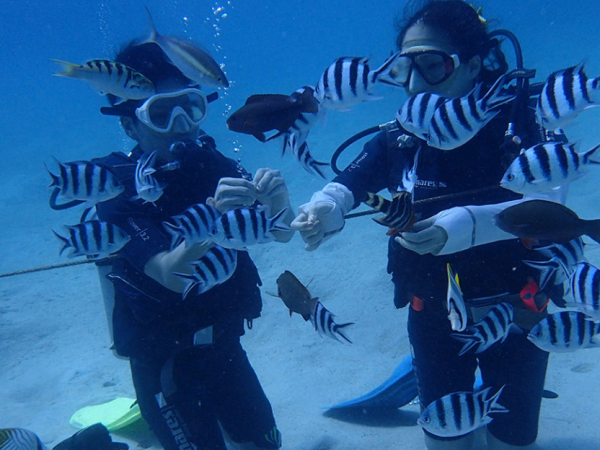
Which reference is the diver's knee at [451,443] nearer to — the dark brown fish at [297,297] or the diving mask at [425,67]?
the dark brown fish at [297,297]

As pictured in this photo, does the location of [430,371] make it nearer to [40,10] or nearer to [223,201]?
[223,201]

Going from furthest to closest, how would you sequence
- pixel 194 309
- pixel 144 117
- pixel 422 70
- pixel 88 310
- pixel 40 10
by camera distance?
pixel 40 10 < pixel 88 310 < pixel 194 309 < pixel 144 117 < pixel 422 70

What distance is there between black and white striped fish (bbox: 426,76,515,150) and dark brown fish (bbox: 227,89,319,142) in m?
0.63

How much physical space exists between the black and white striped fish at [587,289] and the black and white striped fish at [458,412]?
0.67 m

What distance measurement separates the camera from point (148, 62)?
316 cm

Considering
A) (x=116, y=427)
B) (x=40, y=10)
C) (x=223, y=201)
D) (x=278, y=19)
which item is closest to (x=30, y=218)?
(x=116, y=427)

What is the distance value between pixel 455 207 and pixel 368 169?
32.0 inches

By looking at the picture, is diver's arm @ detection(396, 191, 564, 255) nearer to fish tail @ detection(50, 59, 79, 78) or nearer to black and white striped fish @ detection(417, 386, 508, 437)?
black and white striped fish @ detection(417, 386, 508, 437)

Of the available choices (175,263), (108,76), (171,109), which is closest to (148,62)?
(171,109)

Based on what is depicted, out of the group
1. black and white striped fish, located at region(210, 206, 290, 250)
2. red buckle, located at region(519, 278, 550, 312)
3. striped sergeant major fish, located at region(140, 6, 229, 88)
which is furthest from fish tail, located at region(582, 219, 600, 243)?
striped sergeant major fish, located at region(140, 6, 229, 88)

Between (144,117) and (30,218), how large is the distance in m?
16.1

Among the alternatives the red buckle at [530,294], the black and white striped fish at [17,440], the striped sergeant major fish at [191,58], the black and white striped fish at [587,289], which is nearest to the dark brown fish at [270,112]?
the striped sergeant major fish at [191,58]

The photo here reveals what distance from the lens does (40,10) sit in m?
61.7

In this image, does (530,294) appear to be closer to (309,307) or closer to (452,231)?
(452,231)
